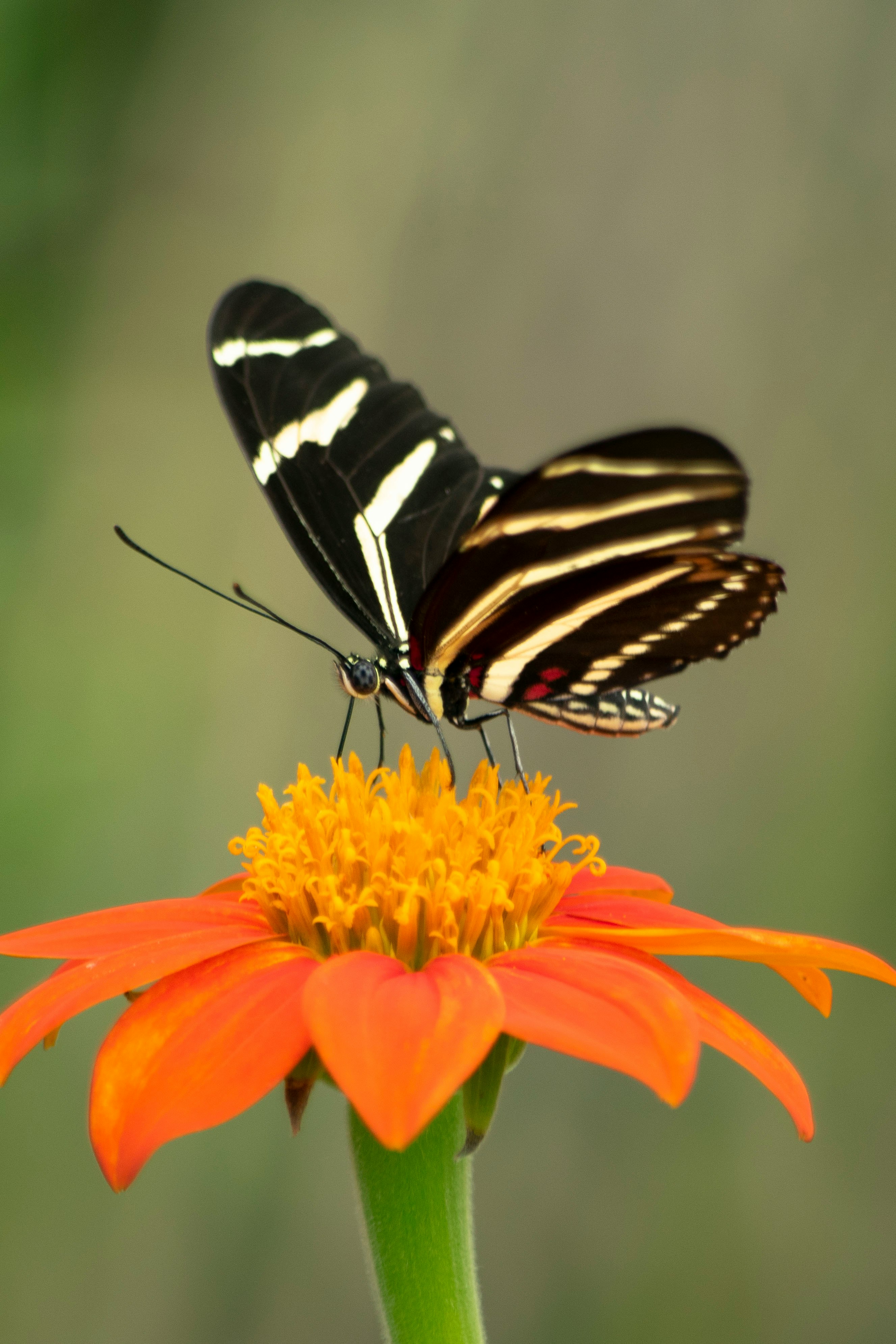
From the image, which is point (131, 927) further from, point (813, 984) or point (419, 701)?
point (813, 984)

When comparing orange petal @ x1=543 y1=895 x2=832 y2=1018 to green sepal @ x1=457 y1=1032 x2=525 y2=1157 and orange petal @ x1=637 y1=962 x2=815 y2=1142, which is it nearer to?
orange petal @ x1=637 y1=962 x2=815 y2=1142

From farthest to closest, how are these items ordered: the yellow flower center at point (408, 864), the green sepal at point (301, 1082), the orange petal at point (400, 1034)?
the yellow flower center at point (408, 864), the green sepal at point (301, 1082), the orange petal at point (400, 1034)

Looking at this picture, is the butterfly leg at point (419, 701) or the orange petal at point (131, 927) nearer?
the orange petal at point (131, 927)

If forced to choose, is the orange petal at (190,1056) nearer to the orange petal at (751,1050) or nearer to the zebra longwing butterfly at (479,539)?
the orange petal at (751,1050)

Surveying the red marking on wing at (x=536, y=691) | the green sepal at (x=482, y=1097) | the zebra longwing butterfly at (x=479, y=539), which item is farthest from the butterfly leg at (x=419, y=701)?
the green sepal at (x=482, y=1097)

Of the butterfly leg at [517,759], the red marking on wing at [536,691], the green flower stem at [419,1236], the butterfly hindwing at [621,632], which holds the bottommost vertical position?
the green flower stem at [419,1236]

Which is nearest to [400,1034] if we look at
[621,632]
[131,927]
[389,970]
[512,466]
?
[389,970]

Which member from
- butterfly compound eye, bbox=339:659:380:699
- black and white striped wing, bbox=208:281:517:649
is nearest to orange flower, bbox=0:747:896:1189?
butterfly compound eye, bbox=339:659:380:699
